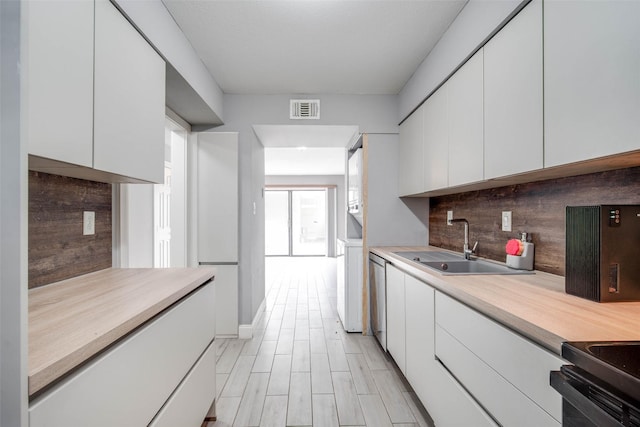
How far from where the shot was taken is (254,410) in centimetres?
192

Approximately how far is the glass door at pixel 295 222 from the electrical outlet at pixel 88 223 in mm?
7247

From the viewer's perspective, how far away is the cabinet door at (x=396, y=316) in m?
2.13

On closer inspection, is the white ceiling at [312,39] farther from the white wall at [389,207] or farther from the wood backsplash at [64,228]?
the wood backsplash at [64,228]

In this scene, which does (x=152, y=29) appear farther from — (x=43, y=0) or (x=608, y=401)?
(x=608, y=401)

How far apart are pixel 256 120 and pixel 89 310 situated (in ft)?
8.01

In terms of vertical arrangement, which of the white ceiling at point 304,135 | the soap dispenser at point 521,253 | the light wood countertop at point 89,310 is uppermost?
the white ceiling at point 304,135

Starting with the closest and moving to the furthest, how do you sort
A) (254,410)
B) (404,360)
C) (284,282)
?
(254,410)
(404,360)
(284,282)

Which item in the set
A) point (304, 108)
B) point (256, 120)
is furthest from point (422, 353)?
point (256, 120)

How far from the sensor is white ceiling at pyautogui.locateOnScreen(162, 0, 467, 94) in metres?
1.86

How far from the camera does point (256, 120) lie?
10.2ft

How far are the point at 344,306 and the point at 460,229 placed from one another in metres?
1.37

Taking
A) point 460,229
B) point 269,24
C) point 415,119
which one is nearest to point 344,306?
point 460,229

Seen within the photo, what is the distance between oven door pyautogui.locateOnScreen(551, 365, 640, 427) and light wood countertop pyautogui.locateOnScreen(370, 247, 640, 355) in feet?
0.35

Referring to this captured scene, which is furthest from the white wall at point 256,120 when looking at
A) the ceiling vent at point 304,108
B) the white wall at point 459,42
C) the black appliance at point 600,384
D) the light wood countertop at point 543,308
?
the black appliance at point 600,384
